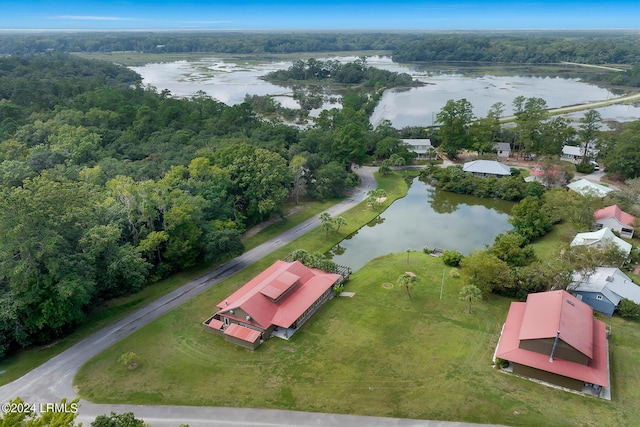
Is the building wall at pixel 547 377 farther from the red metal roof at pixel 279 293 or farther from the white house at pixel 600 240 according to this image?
the white house at pixel 600 240

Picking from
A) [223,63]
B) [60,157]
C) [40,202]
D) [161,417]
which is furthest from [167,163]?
[223,63]

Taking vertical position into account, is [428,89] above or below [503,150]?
above

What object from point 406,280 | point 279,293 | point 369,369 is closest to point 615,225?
point 406,280

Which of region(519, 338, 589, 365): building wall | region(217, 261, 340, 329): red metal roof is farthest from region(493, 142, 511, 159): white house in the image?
region(519, 338, 589, 365): building wall

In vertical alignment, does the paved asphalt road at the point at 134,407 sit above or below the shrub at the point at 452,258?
below

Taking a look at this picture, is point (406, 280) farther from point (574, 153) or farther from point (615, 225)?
point (574, 153)

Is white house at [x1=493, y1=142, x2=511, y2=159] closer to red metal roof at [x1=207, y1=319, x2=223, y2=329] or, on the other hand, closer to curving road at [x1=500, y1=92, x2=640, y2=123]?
curving road at [x1=500, y1=92, x2=640, y2=123]

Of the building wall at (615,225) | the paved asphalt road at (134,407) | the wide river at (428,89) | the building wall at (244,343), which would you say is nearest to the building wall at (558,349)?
the paved asphalt road at (134,407)
